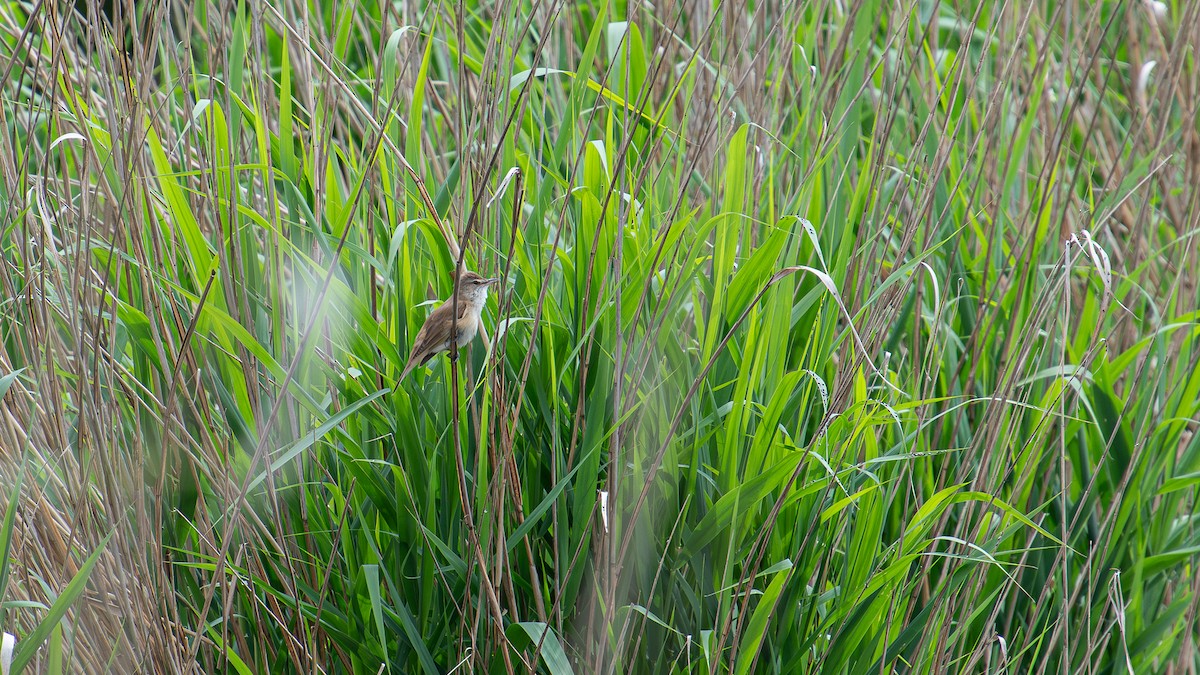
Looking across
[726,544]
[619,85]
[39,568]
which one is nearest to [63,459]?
[39,568]

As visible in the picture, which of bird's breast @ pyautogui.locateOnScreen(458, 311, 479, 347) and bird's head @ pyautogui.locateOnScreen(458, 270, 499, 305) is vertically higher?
bird's head @ pyautogui.locateOnScreen(458, 270, 499, 305)

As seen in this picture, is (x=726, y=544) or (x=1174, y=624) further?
(x=1174, y=624)

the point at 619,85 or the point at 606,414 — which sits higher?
the point at 619,85

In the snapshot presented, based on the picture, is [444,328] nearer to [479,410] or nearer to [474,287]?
[474,287]

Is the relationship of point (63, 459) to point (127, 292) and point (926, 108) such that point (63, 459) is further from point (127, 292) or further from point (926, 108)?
point (926, 108)

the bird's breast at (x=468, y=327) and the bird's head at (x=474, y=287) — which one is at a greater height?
the bird's head at (x=474, y=287)

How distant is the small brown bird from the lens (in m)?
1.60

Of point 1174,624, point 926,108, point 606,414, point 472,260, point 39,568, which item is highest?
point 926,108

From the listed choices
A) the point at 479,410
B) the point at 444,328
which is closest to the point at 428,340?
the point at 444,328

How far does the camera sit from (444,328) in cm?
161

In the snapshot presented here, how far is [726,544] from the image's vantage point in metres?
1.69

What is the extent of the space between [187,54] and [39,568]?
Answer: 0.82 metres

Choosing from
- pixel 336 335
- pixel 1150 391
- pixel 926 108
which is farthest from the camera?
pixel 926 108

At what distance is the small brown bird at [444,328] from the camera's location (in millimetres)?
1604
